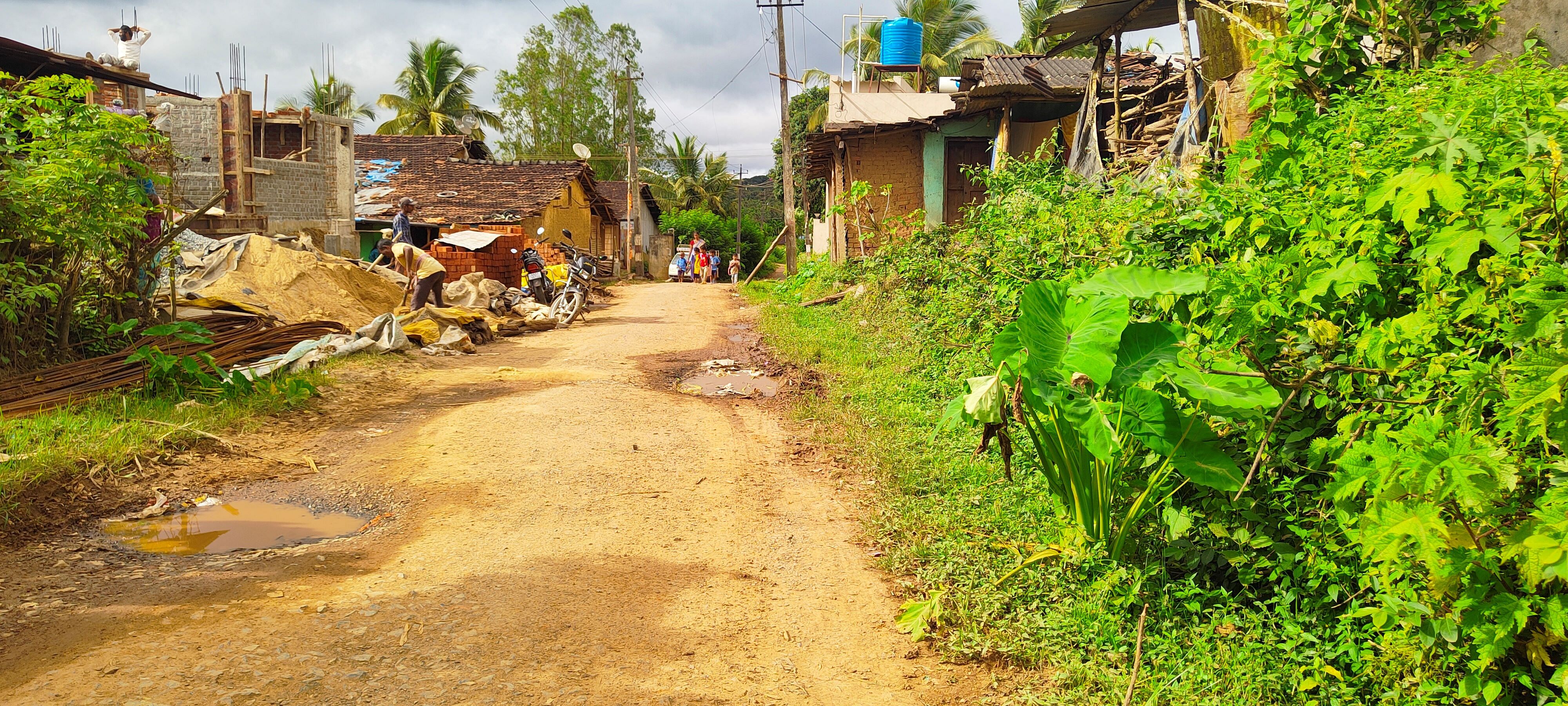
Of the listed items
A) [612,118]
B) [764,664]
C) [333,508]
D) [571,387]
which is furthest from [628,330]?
[612,118]

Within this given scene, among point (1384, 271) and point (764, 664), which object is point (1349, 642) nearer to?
point (1384, 271)

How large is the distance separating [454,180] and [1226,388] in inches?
1031

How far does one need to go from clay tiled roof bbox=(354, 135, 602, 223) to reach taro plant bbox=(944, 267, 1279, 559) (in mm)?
22152

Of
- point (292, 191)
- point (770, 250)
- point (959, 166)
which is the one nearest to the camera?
point (959, 166)

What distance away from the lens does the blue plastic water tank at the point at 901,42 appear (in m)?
19.4

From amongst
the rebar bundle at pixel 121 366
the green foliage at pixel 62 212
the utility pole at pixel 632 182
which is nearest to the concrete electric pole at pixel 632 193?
the utility pole at pixel 632 182

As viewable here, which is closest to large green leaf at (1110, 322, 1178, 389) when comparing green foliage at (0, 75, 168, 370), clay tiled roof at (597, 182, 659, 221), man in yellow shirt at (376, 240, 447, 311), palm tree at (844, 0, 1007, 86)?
green foliage at (0, 75, 168, 370)

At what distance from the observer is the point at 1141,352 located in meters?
3.31

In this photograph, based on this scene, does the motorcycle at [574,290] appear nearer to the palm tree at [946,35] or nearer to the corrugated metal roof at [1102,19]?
the corrugated metal roof at [1102,19]

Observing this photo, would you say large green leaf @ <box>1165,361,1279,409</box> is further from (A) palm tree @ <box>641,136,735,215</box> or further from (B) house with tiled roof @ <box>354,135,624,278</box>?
(A) palm tree @ <box>641,136,735,215</box>

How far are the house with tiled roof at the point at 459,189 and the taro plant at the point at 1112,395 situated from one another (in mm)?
20628

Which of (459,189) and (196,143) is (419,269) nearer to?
(196,143)

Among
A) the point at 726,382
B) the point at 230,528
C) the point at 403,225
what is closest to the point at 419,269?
the point at 403,225

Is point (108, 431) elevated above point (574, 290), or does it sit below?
below
